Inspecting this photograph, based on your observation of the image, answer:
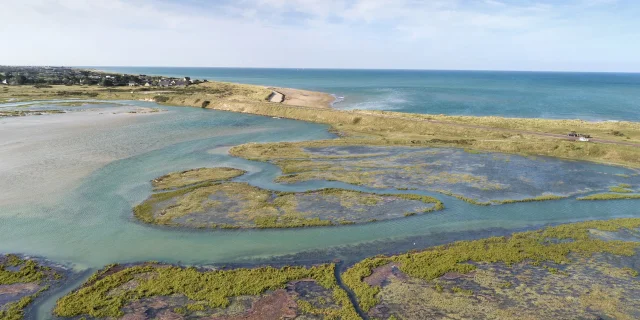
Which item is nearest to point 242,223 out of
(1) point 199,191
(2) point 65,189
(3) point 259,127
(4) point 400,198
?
(1) point 199,191

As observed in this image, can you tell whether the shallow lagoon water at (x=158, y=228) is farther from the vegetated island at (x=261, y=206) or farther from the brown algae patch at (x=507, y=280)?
the brown algae patch at (x=507, y=280)

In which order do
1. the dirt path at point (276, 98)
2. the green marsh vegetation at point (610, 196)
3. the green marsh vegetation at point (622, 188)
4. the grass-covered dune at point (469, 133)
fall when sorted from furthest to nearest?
the dirt path at point (276, 98), the grass-covered dune at point (469, 133), the green marsh vegetation at point (622, 188), the green marsh vegetation at point (610, 196)

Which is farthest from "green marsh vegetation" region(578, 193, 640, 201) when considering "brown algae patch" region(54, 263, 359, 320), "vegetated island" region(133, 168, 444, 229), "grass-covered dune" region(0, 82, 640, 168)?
"brown algae patch" region(54, 263, 359, 320)

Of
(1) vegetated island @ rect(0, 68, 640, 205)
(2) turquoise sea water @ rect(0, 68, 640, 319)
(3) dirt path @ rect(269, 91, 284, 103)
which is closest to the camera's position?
(2) turquoise sea water @ rect(0, 68, 640, 319)

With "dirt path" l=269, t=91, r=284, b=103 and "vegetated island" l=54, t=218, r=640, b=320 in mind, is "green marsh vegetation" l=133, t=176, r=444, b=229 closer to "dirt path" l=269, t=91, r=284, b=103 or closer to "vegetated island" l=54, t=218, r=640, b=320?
"vegetated island" l=54, t=218, r=640, b=320

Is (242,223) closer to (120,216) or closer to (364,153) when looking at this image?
(120,216)

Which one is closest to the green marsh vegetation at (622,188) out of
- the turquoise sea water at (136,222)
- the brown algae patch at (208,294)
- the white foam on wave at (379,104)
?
the turquoise sea water at (136,222)

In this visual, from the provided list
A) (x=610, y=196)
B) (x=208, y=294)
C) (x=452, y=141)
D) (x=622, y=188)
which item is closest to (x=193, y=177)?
(x=208, y=294)

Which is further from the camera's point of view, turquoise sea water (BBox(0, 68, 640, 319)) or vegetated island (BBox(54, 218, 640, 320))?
turquoise sea water (BBox(0, 68, 640, 319))
